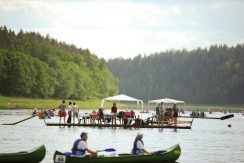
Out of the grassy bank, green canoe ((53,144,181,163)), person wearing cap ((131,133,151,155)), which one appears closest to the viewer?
green canoe ((53,144,181,163))

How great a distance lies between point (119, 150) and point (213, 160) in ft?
22.8

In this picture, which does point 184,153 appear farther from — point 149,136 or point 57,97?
point 57,97

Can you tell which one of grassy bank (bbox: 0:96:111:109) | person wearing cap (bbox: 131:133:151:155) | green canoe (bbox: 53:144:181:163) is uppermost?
grassy bank (bbox: 0:96:111:109)

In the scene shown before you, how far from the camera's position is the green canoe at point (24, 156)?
31.6 metres

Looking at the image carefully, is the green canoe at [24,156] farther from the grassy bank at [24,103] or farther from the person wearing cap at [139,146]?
the grassy bank at [24,103]

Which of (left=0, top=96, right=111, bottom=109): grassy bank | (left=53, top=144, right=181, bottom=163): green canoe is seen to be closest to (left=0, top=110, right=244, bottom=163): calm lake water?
(left=53, top=144, right=181, bottom=163): green canoe

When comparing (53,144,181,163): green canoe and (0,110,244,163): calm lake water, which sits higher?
(0,110,244,163): calm lake water

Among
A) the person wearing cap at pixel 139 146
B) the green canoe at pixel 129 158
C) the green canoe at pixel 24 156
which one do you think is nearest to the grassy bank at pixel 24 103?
the green canoe at pixel 129 158

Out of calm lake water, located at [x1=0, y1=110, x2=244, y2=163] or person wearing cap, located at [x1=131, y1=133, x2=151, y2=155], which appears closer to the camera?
person wearing cap, located at [x1=131, y1=133, x2=151, y2=155]

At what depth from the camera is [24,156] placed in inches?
1270

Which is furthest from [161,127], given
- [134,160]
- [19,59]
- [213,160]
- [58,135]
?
[19,59]

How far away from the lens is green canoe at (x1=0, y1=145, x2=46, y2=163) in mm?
31562

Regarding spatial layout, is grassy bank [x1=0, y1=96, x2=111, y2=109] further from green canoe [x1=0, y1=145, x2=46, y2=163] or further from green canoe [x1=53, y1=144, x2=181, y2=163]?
green canoe [x1=0, y1=145, x2=46, y2=163]

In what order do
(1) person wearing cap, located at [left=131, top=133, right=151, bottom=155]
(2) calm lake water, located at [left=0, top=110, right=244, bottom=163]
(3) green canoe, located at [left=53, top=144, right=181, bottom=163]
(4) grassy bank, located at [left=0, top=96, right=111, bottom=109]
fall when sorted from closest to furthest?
(3) green canoe, located at [left=53, top=144, right=181, bottom=163], (1) person wearing cap, located at [left=131, top=133, right=151, bottom=155], (2) calm lake water, located at [left=0, top=110, right=244, bottom=163], (4) grassy bank, located at [left=0, top=96, right=111, bottom=109]
